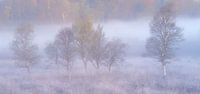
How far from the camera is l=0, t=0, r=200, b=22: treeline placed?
6575 cm

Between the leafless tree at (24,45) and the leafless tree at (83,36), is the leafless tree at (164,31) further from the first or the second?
the leafless tree at (24,45)

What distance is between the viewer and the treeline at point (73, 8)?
65750mm

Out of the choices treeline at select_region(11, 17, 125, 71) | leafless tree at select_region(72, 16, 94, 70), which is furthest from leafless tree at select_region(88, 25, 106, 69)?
leafless tree at select_region(72, 16, 94, 70)

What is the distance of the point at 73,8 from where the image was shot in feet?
213

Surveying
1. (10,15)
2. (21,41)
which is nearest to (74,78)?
(21,41)

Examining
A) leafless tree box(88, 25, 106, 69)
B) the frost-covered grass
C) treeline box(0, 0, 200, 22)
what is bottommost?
the frost-covered grass

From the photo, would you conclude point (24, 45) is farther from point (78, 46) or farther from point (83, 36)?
point (83, 36)

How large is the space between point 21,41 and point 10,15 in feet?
134

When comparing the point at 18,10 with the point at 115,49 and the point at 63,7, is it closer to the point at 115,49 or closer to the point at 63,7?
the point at 63,7

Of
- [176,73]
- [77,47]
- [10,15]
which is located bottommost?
[176,73]

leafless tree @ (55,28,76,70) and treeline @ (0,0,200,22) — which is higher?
treeline @ (0,0,200,22)

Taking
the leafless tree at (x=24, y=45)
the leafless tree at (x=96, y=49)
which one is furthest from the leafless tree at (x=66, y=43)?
the leafless tree at (x=24, y=45)

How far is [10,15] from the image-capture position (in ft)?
230

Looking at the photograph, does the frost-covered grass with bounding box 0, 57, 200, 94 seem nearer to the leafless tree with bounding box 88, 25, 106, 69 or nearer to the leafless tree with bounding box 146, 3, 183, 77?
the leafless tree with bounding box 146, 3, 183, 77
